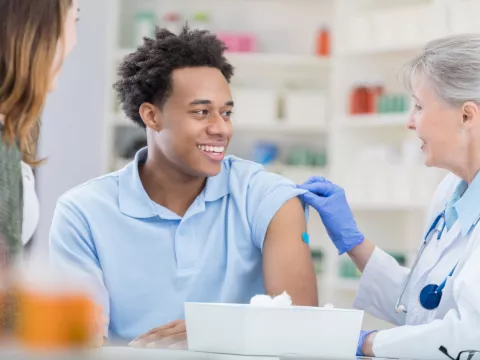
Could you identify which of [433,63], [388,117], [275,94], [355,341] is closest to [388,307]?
[433,63]

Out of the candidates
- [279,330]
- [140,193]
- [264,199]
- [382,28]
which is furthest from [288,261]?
[382,28]

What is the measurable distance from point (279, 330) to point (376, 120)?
293 cm

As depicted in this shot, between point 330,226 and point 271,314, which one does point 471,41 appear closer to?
point 330,226

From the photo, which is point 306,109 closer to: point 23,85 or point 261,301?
point 261,301

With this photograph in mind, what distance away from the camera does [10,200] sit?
993 mm

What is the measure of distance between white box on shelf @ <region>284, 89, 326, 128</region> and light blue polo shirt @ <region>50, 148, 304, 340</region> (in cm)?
246

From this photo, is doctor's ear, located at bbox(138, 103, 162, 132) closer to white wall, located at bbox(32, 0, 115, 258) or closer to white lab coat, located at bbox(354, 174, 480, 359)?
white lab coat, located at bbox(354, 174, 480, 359)

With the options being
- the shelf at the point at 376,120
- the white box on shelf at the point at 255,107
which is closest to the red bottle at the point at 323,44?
the white box on shelf at the point at 255,107

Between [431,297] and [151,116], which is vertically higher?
[151,116]

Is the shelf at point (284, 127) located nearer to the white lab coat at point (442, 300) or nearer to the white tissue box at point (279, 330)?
the white lab coat at point (442, 300)

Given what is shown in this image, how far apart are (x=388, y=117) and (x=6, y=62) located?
3.15 metres

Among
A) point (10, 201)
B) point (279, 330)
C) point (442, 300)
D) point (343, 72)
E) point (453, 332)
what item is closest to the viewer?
point (10, 201)

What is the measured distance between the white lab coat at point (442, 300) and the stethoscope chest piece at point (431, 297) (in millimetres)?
14

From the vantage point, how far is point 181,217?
6.24ft
